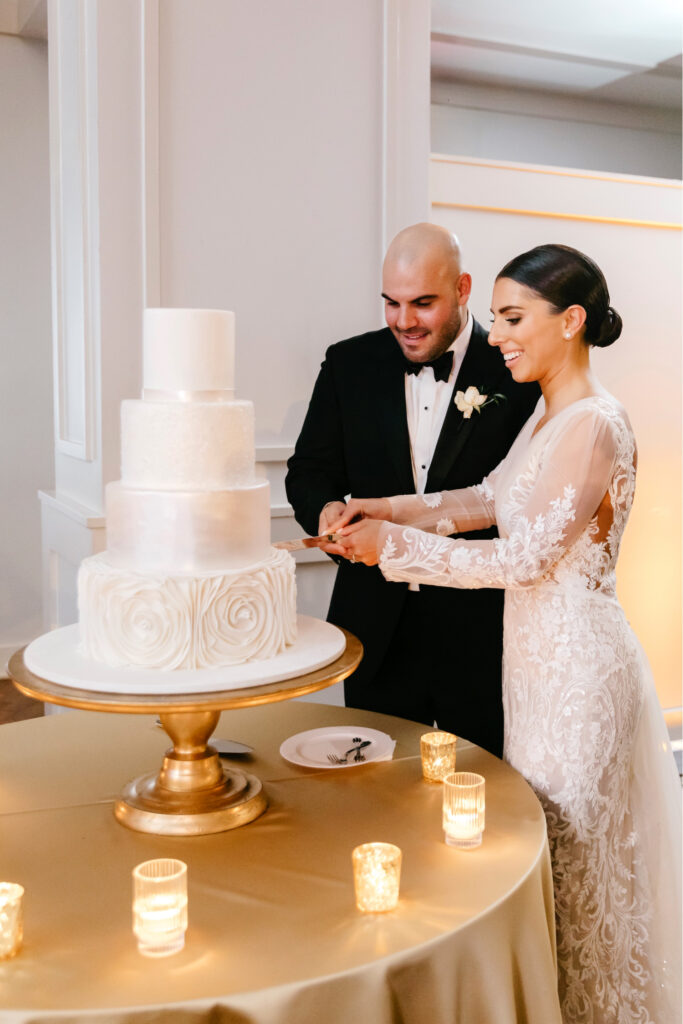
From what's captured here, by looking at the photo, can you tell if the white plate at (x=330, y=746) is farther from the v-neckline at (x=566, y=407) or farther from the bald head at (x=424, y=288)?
the bald head at (x=424, y=288)

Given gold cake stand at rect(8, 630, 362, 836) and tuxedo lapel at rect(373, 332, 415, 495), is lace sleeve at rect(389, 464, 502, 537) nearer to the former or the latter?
tuxedo lapel at rect(373, 332, 415, 495)

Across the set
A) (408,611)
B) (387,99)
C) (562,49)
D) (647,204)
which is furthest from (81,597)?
(562,49)

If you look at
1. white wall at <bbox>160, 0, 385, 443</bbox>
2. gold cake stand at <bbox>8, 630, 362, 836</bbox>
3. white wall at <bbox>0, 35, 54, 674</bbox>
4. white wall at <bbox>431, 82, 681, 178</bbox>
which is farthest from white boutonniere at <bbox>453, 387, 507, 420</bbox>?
white wall at <bbox>0, 35, 54, 674</bbox>

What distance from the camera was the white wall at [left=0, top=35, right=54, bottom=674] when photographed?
5.94m

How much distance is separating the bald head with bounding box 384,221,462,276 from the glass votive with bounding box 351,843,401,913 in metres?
1.98

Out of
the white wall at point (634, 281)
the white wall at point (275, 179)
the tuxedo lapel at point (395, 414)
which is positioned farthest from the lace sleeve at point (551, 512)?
the white wall at point (634, 281)

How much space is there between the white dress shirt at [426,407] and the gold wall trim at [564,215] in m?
1.63

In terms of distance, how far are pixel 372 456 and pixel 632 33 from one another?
12.5 ft

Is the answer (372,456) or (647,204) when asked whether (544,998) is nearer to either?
(372,456)

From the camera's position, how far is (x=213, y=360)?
200 cm

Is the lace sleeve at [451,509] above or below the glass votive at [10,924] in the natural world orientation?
above

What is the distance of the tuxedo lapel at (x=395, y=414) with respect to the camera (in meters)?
3.18

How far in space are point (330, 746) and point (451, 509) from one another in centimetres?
79

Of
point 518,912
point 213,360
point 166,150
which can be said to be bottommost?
point 518,912
